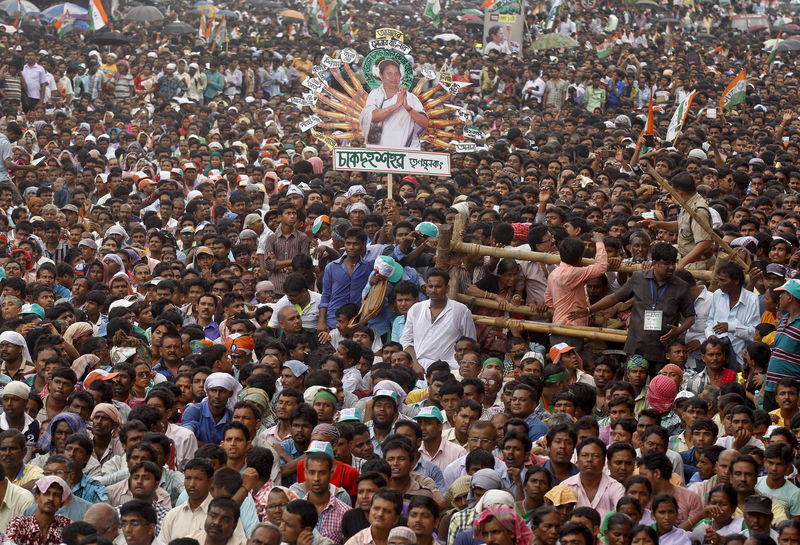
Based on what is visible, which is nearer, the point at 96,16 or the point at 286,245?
the point at 286,245

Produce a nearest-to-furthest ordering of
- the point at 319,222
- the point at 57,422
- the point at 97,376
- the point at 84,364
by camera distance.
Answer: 1. the point at 57,422
2. the point at 97,376
3. the point at 84,364
4. the point at 319,222

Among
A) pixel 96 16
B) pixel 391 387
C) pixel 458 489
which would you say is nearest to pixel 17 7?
pixel 96 16

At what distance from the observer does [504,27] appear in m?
28.7

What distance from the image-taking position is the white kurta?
1391 cm

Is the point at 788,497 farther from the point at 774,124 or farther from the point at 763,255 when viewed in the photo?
the point at 774,124

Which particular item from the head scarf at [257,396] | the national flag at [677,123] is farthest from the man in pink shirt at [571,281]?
the national flag at [677,123]

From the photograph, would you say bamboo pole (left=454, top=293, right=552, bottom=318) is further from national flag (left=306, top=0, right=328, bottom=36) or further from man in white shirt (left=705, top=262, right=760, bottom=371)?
national flag (left=306, top=0, right=328, bottom=36)

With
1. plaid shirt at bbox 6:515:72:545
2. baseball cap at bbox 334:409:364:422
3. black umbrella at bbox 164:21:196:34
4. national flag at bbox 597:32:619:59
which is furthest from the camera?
black umbrella at bbox 164:21:196:34

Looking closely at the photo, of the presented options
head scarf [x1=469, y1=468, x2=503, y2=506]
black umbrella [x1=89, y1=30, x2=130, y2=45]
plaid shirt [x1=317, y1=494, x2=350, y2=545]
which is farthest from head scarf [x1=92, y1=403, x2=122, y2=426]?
black umbrella [x1=89, y1=30, x2=130, y2=45]

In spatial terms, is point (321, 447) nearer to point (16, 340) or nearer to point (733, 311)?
point (16, 340)

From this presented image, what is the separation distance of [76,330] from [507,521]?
516 cm

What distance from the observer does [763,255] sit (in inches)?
456

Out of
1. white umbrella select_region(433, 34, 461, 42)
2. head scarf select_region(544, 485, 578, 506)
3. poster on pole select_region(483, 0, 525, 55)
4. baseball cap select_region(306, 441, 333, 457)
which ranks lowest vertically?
white umbrella select_region(433, 34, 461, 42)

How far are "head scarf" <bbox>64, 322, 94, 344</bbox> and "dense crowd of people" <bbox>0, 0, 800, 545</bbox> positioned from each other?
0.02 meters
